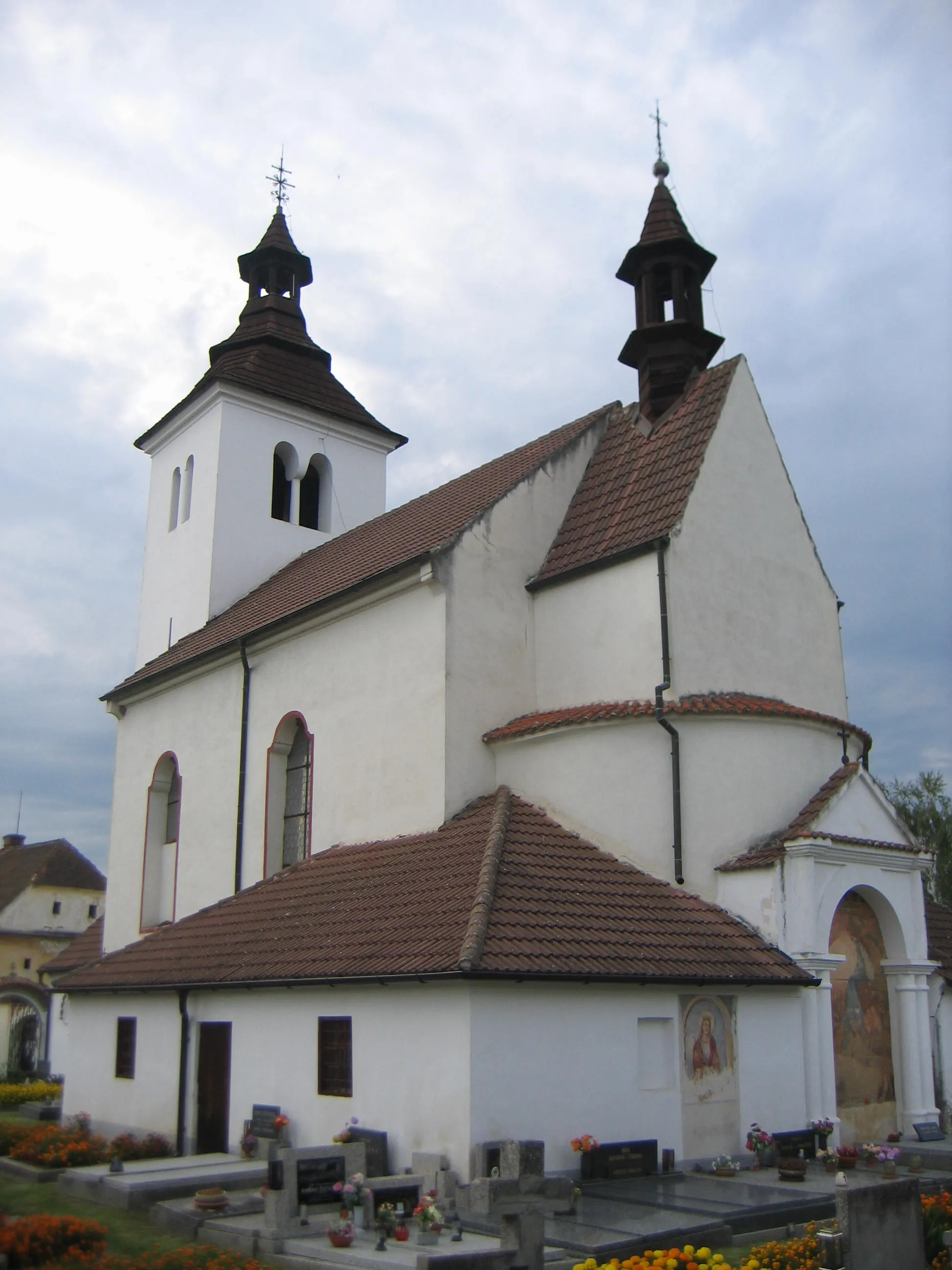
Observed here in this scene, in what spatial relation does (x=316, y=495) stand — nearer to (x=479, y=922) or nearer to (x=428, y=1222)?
(x=479, y=922)

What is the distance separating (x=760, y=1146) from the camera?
14.2 m

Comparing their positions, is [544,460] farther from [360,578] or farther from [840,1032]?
[840,1032]

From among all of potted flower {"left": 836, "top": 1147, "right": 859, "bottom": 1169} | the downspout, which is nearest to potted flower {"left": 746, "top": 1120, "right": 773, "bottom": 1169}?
potted flower {"left": 836, "top": 1147, "right": 859, "bottom": 1169}

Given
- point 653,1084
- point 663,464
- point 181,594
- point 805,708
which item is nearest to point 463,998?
point 653,1084

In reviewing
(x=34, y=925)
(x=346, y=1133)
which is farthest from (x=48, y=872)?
(x=346, y=1133)

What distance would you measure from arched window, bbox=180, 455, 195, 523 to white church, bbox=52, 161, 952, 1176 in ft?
21.8

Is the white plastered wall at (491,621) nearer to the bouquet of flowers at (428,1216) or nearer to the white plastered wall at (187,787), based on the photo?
the white plastered wall at (187,787)

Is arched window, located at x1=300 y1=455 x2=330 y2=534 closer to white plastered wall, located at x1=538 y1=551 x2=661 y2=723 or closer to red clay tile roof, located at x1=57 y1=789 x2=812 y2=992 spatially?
white plastered wall, located at x1=538 y1=551 x2=661 y2=723

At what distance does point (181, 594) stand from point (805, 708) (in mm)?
15631

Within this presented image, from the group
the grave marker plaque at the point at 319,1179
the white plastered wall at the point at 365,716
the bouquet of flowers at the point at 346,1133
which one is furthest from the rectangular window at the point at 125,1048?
the grave marker plaque at the point at 319,1179

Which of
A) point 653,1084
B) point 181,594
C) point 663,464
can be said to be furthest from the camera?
point 181,594

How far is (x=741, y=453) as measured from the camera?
18734 mm

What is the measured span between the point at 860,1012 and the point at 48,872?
117 feet

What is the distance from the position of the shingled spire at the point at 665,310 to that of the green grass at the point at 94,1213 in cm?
1412
